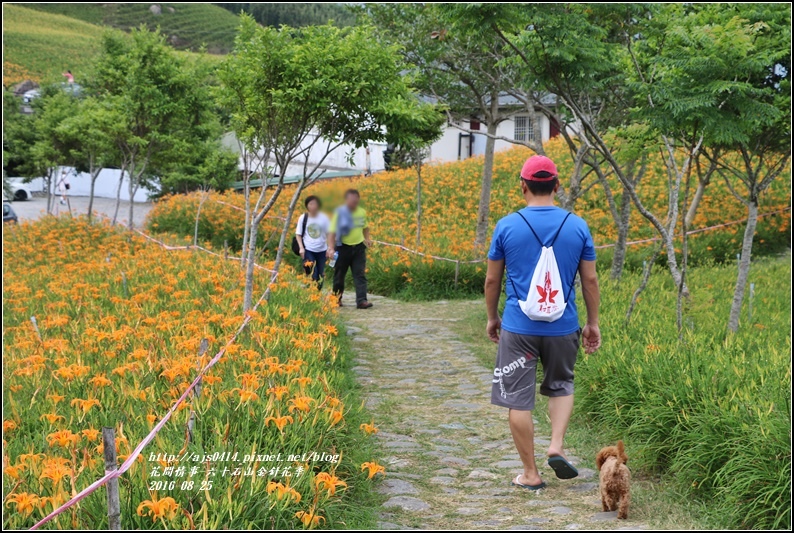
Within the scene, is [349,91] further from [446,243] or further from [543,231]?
[446,243]

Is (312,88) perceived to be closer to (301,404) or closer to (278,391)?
(278,391)

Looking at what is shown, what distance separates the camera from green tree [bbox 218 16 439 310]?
7.30 m

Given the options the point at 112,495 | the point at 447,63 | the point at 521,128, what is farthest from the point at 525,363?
the point at 521,128

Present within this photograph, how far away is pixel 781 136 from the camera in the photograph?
303 inches

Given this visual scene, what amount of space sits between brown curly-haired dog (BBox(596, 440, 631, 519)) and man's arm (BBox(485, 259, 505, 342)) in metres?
0.93

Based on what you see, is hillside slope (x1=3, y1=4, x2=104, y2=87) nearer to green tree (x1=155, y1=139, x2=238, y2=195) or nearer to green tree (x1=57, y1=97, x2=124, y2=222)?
green tree (x1=155, y1=139, x2=238, y2=195)

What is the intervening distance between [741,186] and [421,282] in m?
8.61

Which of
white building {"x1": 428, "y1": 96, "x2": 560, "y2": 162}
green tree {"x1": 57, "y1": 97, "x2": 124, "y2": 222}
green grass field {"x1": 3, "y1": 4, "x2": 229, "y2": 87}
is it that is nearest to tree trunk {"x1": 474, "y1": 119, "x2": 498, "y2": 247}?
green tree {"x1": 57, "y1": 97, "x2": 124, "y2": 222}

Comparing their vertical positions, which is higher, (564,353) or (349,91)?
(349,91)

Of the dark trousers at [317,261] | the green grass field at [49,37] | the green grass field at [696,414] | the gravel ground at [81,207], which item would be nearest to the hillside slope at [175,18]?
the green grass field at [49,37]

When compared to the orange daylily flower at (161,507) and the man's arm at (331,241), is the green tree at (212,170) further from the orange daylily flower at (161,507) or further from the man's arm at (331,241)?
the orange daylily flower at (161,507)

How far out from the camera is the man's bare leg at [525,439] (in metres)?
4.29

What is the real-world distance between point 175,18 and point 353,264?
4421 inches

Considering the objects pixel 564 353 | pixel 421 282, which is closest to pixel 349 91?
pixel 564 353
